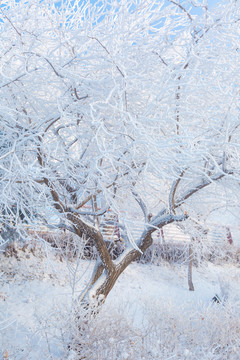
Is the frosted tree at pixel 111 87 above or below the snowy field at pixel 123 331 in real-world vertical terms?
above

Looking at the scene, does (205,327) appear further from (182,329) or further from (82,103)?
(82,103)

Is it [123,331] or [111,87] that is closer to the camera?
[111,87]

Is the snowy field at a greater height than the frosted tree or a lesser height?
lesser

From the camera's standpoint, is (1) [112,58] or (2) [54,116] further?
(2) [54,116]

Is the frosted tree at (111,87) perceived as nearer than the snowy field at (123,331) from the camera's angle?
Yes

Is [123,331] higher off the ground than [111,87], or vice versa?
[111,87]

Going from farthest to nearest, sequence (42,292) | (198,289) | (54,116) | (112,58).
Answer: (198,289) → (42,292) → (54,116) → (112,58)

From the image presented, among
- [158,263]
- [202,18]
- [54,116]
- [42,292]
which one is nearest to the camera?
[54,116]

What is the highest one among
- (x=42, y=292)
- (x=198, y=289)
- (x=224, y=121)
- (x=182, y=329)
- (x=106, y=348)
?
(x=224, y=121)

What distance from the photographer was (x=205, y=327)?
491 centimetres

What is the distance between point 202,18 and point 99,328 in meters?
4.43

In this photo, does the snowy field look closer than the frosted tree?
No

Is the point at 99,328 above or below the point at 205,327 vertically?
above

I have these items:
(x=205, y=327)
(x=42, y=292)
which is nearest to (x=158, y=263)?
(x=42, y=292)
